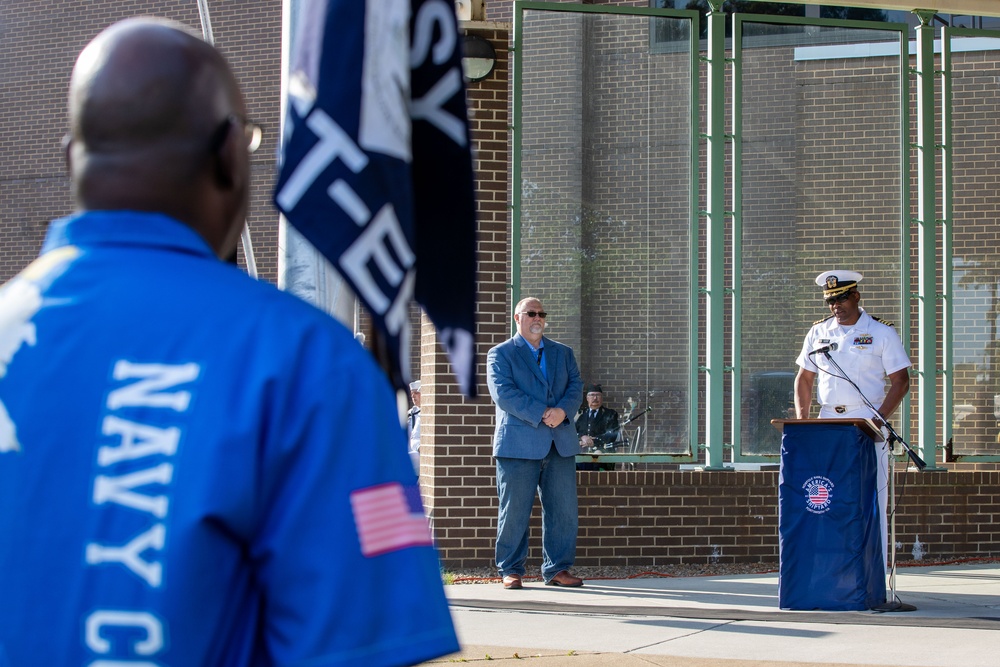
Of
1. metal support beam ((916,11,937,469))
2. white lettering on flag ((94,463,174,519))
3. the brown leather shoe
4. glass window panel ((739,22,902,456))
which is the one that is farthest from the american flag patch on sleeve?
metal support beam ((916,11,937,469))

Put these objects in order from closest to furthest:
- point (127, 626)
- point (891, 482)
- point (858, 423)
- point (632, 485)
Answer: point (127, 626)
point (858, 423)
point (891, 482)
point (632, 485)

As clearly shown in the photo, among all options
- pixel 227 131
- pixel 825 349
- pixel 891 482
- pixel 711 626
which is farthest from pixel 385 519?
pixel 891 482

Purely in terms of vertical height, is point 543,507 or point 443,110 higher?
point 443,110

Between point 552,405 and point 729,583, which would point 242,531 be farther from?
point 729,583

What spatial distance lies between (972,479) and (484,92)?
16.6 ft

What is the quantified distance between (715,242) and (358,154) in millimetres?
7822

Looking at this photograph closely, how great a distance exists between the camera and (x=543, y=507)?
822 centimetres

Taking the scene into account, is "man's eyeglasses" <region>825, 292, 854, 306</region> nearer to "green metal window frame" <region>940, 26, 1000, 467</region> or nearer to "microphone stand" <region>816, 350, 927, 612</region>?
"microphone stand" <region>816, 350, 927, 612</region>

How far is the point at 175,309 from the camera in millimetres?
1227

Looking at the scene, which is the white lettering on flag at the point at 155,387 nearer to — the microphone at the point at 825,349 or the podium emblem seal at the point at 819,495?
the podium emblem seal at the point at 819,495

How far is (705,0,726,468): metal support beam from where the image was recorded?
955 cm

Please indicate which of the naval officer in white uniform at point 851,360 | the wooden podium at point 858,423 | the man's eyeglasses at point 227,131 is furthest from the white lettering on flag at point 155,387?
the naval officer in white uniform at point 851,360

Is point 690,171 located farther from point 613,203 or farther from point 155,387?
point 155,387

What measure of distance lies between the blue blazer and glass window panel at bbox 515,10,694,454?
3.83 feet
